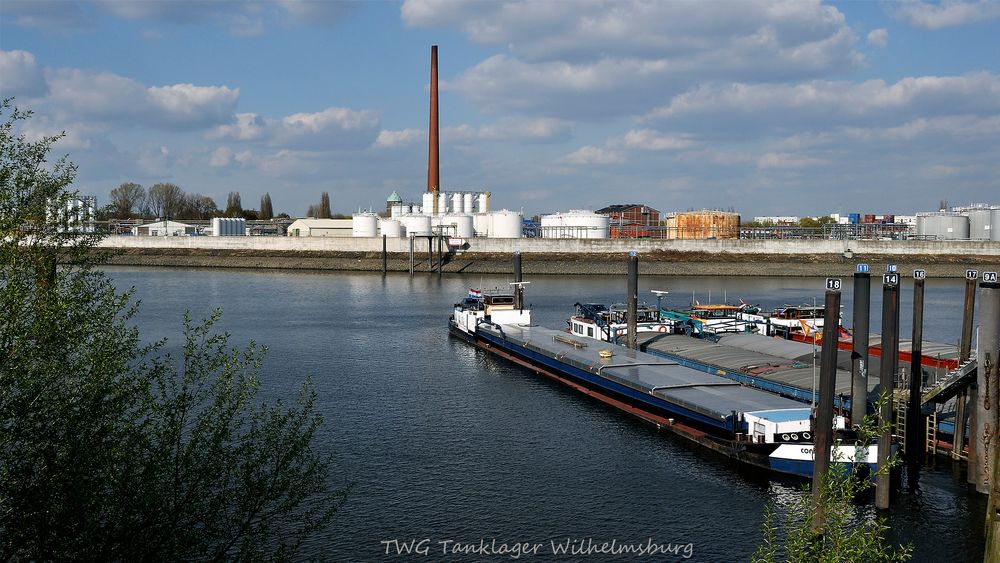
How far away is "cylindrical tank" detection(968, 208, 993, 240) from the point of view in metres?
133

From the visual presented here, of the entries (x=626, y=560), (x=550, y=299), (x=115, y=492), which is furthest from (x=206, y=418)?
(x=550, y=299)

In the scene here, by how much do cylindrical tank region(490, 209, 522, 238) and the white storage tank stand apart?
820 cm

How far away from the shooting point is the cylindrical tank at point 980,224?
13312cm

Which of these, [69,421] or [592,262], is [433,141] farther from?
[69,421]

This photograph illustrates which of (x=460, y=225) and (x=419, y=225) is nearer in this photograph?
(x=419, y=225)

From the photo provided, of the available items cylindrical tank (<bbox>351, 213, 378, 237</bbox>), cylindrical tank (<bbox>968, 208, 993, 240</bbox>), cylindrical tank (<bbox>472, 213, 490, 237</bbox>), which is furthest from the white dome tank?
cylindrical tank (<bbox>968, 208, 993, 240</bbox>)

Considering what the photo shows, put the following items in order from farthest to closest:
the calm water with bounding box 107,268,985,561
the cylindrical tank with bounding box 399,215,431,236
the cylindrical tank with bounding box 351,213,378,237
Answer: the cylindrical tank with bounding box 351,213,378,237, the cylindrical tank with bounding box 399,215,431,236, the calm water with bounding box 107,268,985,561

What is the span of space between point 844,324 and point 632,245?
67394 mm

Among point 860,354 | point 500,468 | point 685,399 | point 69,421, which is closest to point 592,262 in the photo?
point 685,399

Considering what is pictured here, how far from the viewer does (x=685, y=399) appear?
33688 mm

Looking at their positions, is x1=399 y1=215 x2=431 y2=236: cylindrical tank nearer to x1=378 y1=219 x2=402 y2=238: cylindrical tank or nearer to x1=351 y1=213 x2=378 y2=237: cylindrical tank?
x1=378 y1=219 x2=402 y2=238: cylindrical tank

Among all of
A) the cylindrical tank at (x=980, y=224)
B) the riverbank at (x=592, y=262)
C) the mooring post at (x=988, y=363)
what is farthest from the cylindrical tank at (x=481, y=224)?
the mooring post at (x=988, y=363)

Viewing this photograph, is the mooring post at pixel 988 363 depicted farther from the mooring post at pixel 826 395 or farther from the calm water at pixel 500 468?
the mooring post at pixel 826 395

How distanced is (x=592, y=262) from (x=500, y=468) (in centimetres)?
9222
